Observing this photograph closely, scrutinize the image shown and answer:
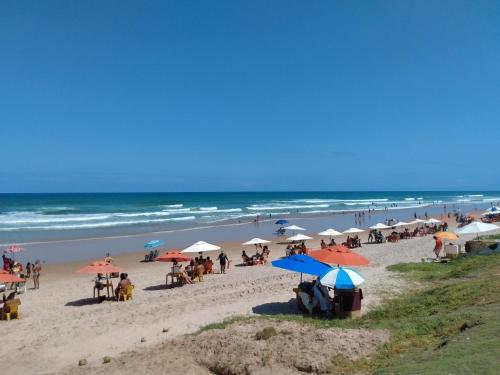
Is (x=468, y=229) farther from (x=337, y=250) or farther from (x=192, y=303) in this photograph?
(x=192, y=303)

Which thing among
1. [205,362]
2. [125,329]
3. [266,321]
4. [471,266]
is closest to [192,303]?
[125,329]

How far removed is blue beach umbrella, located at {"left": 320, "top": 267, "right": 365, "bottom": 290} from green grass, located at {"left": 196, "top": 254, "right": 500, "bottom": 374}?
0.71 m

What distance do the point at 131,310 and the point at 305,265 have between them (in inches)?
190

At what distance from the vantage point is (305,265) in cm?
1099

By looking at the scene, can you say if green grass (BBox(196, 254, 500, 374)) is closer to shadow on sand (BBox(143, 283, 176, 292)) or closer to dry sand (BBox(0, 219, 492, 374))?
dry sand (BBox(0, 219, 492, 374))

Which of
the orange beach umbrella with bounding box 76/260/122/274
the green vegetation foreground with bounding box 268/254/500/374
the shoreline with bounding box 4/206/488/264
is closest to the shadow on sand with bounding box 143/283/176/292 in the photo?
the orange beach umbrella with bounding box 76/260/122/274

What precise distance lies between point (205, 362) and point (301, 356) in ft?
5.29

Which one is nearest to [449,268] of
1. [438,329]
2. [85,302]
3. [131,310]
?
[438,329]

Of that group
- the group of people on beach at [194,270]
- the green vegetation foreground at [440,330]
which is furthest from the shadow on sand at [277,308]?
the group of people on beach at [194,270]

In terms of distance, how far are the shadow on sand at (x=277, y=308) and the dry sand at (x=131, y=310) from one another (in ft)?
0.08

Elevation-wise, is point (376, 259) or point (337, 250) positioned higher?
point (337, 250)

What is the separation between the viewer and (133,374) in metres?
7.20

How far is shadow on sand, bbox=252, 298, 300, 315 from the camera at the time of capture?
427 inches

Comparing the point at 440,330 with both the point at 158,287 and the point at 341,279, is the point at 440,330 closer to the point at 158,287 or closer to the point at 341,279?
the point at 341,279
